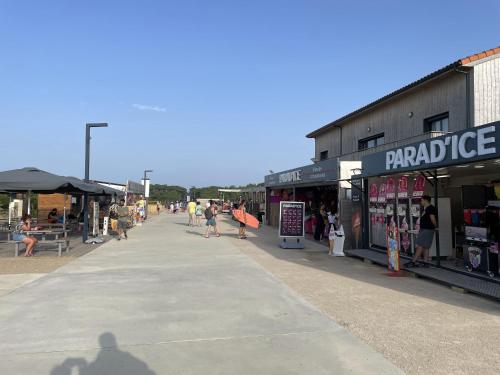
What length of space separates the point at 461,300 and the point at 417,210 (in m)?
4.05

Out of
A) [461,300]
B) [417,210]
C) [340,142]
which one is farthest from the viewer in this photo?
[340,142]

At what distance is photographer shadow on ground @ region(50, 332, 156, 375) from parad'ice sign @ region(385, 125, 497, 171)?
5.95 metres

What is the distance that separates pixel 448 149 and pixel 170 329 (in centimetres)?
585

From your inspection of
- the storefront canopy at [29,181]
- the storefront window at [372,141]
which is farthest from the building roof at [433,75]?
the storefront canopy at [29,181]

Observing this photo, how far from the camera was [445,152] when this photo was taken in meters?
7.86

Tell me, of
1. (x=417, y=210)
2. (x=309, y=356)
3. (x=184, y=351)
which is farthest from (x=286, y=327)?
(x=417, y=210)

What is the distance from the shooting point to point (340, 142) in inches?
920

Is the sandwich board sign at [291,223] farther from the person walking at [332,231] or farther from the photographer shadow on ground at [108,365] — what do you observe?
the photographer shadow on ground at [108,365]

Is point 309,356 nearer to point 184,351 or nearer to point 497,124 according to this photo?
point 184,351

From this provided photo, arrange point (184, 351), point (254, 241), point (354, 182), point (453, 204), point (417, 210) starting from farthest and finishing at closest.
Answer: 1. point (254, 241)
2. point (354, 182)
3. point (453, 204)
4. point (417, 210)
5. point (184, 351)

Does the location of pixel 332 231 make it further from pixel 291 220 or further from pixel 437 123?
pixel 437 123

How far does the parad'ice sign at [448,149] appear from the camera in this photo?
678cm

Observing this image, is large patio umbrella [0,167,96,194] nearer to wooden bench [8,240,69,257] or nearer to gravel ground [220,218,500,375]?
wooden bench [8,240,69,257]

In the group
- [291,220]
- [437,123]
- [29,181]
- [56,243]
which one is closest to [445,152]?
[291,220]
